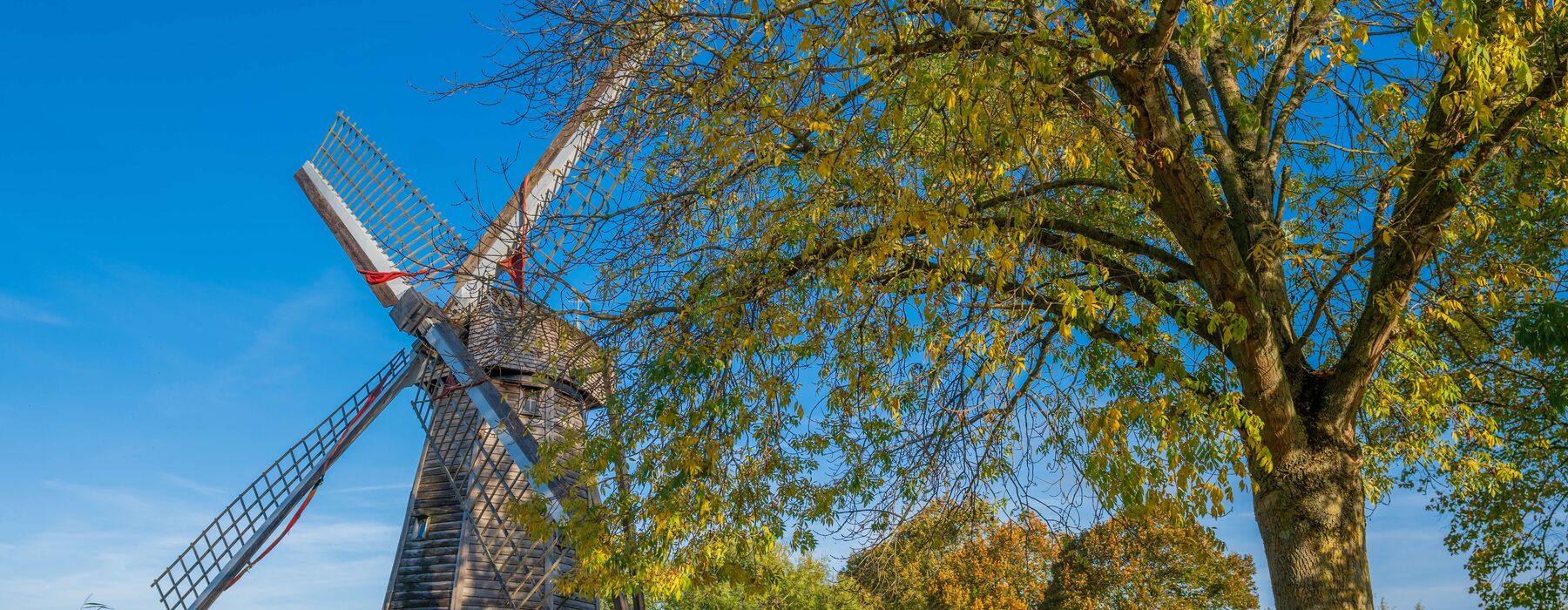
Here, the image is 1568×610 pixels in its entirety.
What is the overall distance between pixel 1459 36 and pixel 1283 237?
229 centimetres

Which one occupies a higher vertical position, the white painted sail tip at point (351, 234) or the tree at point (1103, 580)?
the white painted sail tip at point (351, 234)

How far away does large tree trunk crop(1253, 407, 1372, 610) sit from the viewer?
6590 millimetres

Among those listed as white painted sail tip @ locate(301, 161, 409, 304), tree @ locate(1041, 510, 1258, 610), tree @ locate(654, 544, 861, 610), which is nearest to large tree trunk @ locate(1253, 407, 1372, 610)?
white painted sail tip @ locate(301, 161, 409, 304)

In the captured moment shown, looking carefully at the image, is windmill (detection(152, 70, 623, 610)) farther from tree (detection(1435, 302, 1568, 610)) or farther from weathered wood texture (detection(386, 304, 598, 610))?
tree (detection(1435, 302, 1568, 610))

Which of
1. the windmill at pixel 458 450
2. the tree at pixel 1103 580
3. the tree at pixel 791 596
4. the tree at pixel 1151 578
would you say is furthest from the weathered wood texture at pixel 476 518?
the tree at pixel 1151 578

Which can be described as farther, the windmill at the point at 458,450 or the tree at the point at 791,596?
the tree at the point at 791,596

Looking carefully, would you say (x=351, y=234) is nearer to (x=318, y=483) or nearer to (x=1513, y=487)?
(x=318, y=483)

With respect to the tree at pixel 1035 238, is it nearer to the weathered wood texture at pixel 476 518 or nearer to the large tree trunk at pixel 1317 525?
the large tree trunk at pixel 1317 525

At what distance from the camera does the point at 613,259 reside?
859 centimetres

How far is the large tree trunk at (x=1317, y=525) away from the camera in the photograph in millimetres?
6590

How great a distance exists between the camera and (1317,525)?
22.0 feet

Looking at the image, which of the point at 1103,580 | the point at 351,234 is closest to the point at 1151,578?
the point at 1103,580

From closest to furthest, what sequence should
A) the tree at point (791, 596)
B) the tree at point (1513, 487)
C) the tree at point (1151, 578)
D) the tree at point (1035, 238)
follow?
the tree at point (1035, 238) → the tree at point (1513, 487) → the tree at point (1151, 578) → the tree at point (791, 596)

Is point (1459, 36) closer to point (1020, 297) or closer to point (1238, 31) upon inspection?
point (1238, 31)
